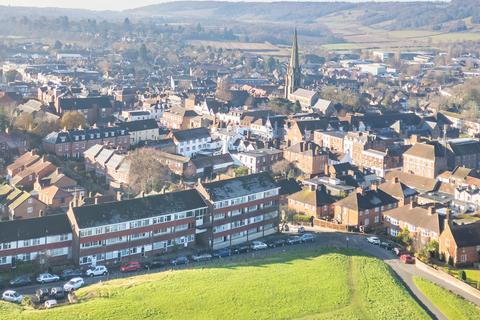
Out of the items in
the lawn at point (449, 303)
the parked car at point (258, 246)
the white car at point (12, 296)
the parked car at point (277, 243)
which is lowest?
the lawn at point (449, 303)

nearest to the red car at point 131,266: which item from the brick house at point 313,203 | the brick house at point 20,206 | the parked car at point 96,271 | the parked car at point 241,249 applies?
the parked car at point 96,271

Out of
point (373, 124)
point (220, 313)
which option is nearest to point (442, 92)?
point (373, 124)

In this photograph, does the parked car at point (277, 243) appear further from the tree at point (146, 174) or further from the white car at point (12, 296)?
the white car at point (12, 296)

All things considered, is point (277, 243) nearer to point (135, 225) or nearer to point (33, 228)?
point (135, 225)

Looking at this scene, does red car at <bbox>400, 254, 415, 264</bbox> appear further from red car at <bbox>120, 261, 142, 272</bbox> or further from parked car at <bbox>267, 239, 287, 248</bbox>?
red car at <bbox>120, 261, 142, 272</bbox>

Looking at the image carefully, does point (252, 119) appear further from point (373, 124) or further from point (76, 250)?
point (76, 250)

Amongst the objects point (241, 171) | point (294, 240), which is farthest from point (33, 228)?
point (241, 171)
